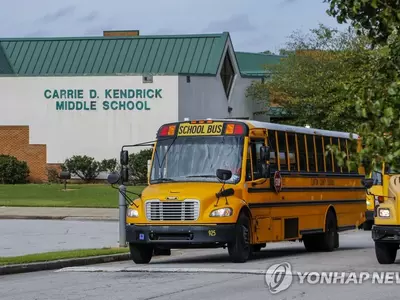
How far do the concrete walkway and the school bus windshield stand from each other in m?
14.2

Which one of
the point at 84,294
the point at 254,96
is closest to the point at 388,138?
the point at 84,294

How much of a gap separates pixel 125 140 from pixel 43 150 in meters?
4.77

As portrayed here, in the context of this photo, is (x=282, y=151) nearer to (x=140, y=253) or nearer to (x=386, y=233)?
(x=140, y=253)

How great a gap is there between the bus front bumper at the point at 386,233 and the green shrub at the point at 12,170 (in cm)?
3928

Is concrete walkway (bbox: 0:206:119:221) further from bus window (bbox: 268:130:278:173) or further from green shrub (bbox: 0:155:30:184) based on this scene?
green shrub (bbox: 0:155:30:184)

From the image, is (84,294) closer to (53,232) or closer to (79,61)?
(53,232)

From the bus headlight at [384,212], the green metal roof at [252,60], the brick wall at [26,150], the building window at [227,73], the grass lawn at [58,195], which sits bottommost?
the bus headlight at [384,212]

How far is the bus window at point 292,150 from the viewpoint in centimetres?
2088

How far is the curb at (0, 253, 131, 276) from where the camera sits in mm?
16781

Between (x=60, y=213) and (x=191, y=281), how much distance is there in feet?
68.1

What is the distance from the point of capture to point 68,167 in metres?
54.2

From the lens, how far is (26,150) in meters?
55.8

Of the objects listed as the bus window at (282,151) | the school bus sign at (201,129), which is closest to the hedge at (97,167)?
the bus window at (282,151)

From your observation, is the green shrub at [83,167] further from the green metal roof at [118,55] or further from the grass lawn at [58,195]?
the green metal roof at [118,55]
